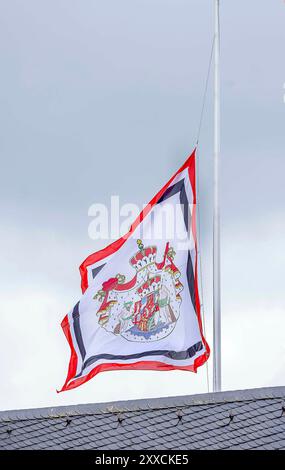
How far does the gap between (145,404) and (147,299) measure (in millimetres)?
2661

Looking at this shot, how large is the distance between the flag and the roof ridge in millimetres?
596

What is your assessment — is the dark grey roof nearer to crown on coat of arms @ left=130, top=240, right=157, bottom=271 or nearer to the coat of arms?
the coat of arms

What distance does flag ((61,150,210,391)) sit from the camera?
36906 millimetres

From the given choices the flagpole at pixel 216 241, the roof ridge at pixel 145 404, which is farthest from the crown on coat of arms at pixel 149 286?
the roof ridge at pixel 145 404

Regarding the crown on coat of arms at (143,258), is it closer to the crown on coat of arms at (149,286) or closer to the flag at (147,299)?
the flag at (147,299)

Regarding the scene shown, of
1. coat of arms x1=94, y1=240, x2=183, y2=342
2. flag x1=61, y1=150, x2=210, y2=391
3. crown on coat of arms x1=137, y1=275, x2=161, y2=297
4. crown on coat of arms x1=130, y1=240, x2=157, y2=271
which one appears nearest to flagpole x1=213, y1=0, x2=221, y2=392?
flag x1=61, y1=150, x2=210, y2=391

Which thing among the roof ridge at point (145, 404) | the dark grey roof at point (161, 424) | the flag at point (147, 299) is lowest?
the dark grey roof at point (161, 424)

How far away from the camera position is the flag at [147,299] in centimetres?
3691

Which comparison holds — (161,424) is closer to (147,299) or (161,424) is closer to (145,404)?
(145,404)

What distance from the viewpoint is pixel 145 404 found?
35469mm

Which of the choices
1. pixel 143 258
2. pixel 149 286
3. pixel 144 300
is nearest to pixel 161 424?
pixel 144 300
